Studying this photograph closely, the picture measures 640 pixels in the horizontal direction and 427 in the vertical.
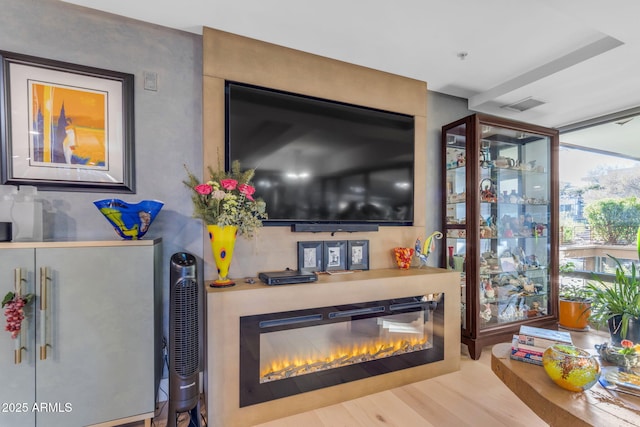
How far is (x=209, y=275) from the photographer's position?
2092mm

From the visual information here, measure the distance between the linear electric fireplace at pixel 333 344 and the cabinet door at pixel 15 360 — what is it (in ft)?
3.34

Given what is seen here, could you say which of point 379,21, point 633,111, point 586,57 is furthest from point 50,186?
point 633,111

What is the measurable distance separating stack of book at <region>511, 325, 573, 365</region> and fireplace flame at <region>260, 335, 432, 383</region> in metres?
1.00

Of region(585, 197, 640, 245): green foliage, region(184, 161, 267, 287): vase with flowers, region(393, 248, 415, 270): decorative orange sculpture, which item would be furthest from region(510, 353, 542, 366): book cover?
region(585, 197, 640, 245): green foliage

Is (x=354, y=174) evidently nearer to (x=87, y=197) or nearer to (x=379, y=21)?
(x=379, y=21)

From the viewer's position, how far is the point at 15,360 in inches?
56.9

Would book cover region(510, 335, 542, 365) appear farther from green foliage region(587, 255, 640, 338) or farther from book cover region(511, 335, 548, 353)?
green foliage region(587, 255, 640, 338)

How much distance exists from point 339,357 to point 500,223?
7.24ft

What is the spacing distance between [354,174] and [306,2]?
125 centimetres

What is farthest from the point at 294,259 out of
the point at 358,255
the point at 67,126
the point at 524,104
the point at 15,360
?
the point at 524,104

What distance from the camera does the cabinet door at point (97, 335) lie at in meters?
1.52

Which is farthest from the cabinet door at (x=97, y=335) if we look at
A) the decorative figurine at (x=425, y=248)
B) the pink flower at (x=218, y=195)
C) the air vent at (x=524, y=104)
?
the air vent at (x=524, y=104)

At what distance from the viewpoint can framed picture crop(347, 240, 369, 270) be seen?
250 centimetres

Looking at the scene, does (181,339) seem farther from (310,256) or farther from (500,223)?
(500,223)
